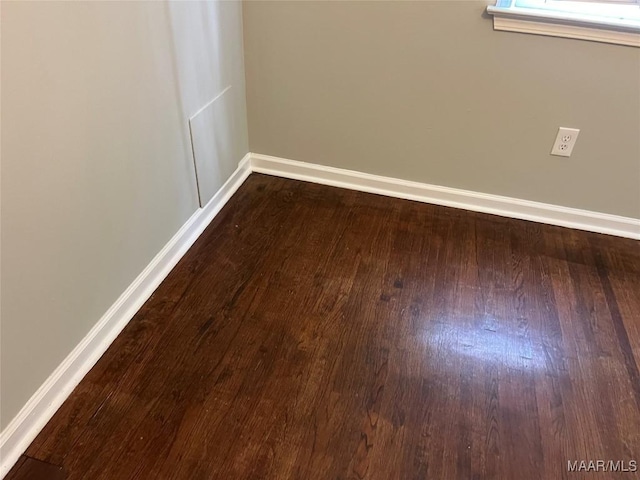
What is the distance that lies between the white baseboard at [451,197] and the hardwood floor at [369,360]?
0.08 meters

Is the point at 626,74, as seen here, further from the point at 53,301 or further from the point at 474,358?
the point at 53,301

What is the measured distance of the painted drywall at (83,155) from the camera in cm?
110

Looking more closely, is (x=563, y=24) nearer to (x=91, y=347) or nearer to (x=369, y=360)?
(x=369, y=360)

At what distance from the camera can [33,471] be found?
1249 millimetres

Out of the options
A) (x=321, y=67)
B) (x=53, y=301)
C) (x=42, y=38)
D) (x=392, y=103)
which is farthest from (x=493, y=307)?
(x=42, y=38)

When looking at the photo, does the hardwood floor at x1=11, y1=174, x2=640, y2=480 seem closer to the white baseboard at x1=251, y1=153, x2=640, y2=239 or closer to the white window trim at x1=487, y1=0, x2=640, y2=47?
the white baseboard at x1=251, y1=153, x2=640, y2=239

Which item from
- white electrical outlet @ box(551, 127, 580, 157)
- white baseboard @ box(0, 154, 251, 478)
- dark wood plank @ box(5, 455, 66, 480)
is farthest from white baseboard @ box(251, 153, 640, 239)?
dark wood plank @ box(5, 455, 66, 480)

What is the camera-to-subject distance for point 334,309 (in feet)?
5.67

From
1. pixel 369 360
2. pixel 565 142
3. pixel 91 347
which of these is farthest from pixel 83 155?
pixel 565 142

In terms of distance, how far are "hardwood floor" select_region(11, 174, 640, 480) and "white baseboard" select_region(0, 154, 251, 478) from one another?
0.04 meters

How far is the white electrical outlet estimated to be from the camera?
1.95 m

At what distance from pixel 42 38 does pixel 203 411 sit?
102 cm

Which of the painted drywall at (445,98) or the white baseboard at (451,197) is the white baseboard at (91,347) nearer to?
the white baseboard at (451,197)

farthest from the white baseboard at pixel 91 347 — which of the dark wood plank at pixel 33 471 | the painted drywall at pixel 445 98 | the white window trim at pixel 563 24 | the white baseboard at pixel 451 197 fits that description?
the white window trim at pixel 563 24
